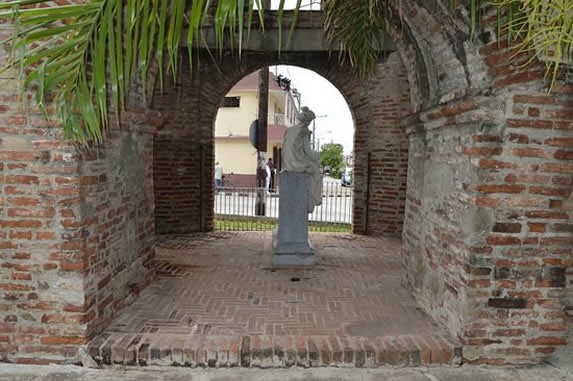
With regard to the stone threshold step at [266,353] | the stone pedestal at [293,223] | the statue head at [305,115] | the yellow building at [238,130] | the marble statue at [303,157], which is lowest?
the stone threshold step at [266,353]

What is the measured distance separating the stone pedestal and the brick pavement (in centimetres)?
26

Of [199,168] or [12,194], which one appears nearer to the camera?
[12,194]

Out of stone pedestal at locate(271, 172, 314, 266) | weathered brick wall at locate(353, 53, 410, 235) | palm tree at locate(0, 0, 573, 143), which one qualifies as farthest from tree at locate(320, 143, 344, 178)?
palm tree at locate(0, 0, 573, 143)

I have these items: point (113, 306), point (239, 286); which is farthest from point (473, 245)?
point (113, 306)

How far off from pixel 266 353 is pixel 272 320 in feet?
2.02

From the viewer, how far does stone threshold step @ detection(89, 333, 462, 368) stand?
3.30 meters

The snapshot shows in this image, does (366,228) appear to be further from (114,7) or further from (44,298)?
(114,7)

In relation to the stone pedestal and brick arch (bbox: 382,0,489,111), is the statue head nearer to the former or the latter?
the stone pedestal

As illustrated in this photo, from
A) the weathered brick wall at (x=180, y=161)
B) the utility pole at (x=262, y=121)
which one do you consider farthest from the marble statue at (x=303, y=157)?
the utility pole at (x=262, y=121)

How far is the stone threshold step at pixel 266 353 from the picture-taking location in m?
3.30

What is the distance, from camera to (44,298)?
10.7ft

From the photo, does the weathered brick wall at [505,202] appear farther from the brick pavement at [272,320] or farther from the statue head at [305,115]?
the statue head at [305,115]

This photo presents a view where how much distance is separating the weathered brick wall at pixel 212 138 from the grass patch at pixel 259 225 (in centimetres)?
241

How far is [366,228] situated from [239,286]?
453cm
